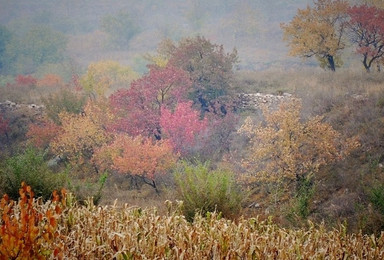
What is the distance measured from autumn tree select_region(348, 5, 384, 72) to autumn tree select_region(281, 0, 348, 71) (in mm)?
1005

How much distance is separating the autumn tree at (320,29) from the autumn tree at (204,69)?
567cm

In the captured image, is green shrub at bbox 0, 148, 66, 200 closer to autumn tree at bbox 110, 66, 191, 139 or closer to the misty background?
autumn tree at bbox 110, 66, 191, 139

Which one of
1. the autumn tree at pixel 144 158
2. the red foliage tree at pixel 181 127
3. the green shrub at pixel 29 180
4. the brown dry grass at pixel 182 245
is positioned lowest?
the autumn tree at pixel 144 158

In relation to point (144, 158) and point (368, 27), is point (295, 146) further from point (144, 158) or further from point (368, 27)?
point (368, 27)

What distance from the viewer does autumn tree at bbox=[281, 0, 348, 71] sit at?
24.6m

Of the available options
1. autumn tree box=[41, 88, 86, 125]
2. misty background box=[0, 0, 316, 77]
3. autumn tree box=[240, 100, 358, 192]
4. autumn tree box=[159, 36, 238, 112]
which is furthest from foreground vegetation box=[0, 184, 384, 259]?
misty background box=[0, 0, 316, 77]

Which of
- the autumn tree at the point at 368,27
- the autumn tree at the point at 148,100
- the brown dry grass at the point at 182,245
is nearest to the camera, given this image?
the brown dry grass at the point at 182,245

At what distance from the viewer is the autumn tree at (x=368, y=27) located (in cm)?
2272

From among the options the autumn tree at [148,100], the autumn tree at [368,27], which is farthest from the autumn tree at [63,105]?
the autumn tree at [368,27]

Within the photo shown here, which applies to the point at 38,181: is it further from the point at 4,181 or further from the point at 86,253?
the point at 86,253

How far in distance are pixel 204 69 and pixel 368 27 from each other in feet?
41.1

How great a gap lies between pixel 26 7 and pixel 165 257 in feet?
428

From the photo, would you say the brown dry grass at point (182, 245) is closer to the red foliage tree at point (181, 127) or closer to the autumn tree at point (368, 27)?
the red foliage tree at point (181, 127)

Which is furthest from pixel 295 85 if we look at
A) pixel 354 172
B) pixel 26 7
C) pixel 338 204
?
pixel 26 7
